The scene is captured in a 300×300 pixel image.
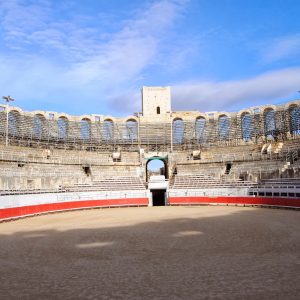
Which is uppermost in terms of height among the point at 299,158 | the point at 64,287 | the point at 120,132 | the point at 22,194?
the point at 120,132

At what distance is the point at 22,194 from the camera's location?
29.3 meters

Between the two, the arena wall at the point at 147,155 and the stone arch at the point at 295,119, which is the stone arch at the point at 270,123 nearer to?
the arena wall at the point at 147,155

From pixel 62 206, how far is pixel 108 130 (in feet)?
73.1

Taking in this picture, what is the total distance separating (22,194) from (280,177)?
25623 mm

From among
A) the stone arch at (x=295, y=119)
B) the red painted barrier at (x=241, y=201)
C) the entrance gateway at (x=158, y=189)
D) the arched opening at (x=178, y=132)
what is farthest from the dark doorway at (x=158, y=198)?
the stone arch at (x=295, y=119)

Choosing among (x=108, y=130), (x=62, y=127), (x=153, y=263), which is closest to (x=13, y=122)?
(x=62, y=127)

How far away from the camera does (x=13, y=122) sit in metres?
49.0

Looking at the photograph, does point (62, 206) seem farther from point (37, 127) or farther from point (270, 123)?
point (270, 123)

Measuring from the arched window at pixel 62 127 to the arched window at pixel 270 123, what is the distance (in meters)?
28.0

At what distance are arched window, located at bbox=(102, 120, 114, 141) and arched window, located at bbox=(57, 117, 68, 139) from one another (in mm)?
5406

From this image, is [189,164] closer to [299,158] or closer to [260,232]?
[299,158]

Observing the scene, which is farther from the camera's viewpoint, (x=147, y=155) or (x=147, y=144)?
(x=147, y=144)

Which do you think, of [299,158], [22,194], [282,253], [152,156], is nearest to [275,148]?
[299,158]

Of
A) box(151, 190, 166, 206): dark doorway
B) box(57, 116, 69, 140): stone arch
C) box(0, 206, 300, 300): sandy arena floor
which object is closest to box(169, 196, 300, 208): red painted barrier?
box(151, 190, 166, 206): dark doorway
